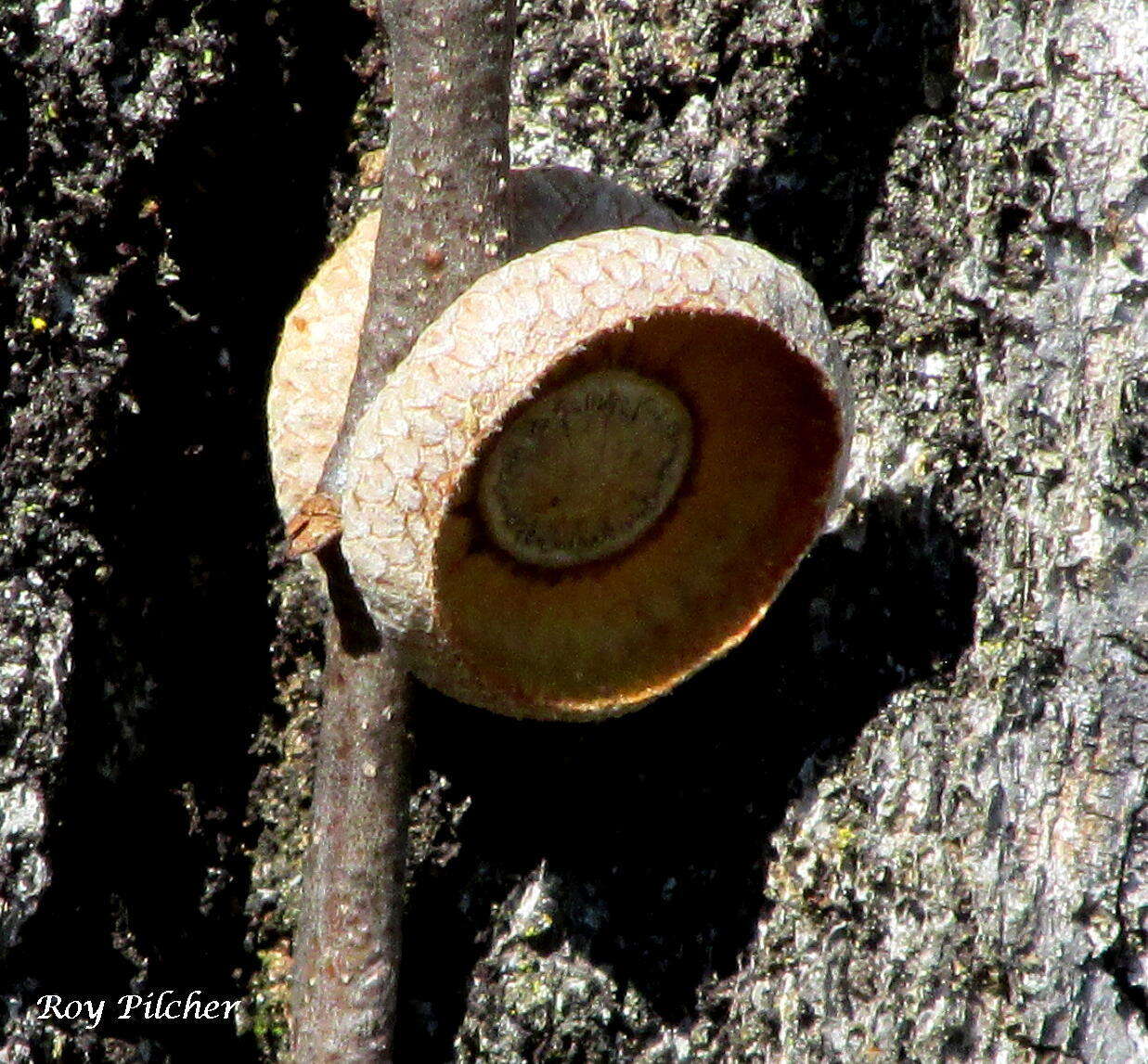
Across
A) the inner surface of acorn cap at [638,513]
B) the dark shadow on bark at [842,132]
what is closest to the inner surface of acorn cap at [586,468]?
the inner surface of acorn cap at [638,513]

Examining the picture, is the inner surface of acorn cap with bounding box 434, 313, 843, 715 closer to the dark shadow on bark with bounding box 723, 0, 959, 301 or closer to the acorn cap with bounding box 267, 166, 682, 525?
the acorn cap with bounding box 267, 166, 682, 525

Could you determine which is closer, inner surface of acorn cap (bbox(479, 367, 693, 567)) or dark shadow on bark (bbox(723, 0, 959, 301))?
inner surface of acorn cap (bbox(479, 367, 693, 567))

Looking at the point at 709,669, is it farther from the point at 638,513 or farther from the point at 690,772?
the point at 638,513

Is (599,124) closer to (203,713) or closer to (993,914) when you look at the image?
(203,713)

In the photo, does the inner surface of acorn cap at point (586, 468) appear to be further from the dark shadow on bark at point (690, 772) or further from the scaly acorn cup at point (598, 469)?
the dark shadow on bark at point (690, 772)

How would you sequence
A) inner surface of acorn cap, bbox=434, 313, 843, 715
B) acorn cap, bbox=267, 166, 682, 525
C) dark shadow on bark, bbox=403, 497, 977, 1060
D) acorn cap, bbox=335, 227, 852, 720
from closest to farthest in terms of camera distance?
1. acorn cap, bbox=335, 227, 852, 720
2. inner surface of acorn cap, bbox=434, 313, 843, 715
3. acorn cap, bbox=267, 166, 682, 525
4. dark shadow on bark, bbox=403, 497, 977, 1060

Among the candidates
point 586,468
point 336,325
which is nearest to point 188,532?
point 336,325

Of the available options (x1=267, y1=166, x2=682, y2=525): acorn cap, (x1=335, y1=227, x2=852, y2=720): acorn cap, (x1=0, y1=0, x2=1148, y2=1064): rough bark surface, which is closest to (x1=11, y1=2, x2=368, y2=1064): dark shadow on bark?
(x1=0, y1=0, x2=1148, y2=1064): rough bark surface

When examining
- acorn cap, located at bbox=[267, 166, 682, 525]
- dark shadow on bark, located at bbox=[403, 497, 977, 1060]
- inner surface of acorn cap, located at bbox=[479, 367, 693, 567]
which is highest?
acorn cap, located at bbox=[267, 166, 682, 525]
